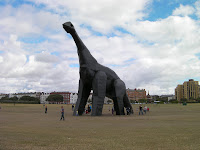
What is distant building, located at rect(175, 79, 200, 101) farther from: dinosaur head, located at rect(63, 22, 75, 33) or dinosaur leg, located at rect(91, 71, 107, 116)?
dinosaur head, located at rect(63, 22, 75, 33)

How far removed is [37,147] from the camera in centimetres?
650

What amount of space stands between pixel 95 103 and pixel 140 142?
42.4ft

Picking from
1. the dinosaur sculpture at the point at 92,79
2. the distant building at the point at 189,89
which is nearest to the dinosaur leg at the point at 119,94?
the dinosaur sculpture at the point at 92,79

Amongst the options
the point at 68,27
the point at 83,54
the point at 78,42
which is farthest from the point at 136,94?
the point at 68,27

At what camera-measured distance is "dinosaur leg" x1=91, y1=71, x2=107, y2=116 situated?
20.2 m

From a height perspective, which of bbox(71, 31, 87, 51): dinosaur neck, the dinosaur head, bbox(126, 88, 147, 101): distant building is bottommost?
bbox(126, 88, 147, 101): distant building

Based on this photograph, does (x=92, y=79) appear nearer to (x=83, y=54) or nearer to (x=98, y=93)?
(x=98, y=93)

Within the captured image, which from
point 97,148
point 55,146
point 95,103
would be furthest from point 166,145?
point 95,103

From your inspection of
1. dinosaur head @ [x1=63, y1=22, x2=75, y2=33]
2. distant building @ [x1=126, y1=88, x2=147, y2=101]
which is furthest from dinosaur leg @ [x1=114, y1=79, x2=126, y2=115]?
distant building @ [x1=126, y1=88, x2=147, y2=101]

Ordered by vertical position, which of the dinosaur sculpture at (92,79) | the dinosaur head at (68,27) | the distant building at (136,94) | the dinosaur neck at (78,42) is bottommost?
the distant building at (136,94)

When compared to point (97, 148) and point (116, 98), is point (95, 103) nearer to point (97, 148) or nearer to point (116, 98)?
point (116, 98)

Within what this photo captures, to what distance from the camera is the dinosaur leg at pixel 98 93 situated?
20.2m

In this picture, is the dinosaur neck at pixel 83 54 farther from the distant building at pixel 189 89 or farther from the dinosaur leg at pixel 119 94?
the distant building at pixel 189 89

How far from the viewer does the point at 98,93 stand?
2030 cm
